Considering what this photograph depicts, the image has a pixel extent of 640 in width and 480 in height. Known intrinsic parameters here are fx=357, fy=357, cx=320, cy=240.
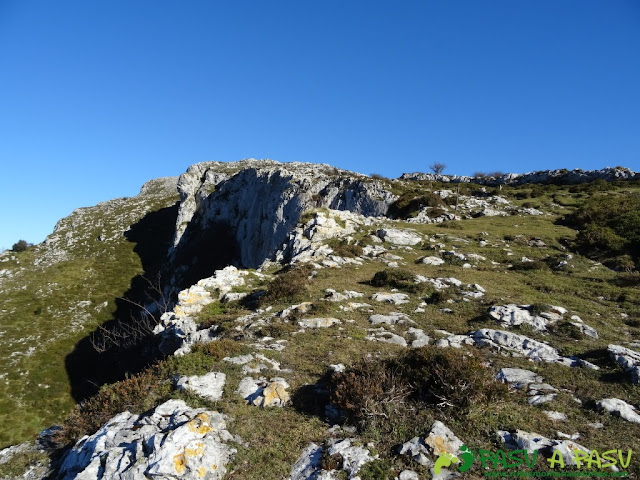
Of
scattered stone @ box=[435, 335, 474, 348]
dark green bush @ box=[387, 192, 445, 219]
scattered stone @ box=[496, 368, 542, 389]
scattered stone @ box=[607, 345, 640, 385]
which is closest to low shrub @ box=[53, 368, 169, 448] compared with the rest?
scattered stone @ box=[435, 335, 474, 348]

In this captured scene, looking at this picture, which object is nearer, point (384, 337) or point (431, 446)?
point (431, 446)

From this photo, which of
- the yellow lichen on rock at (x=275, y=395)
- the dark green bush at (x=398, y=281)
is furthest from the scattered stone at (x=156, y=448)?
the dark green bush at (x=398, y=281)

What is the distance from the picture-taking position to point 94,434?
7984 mm

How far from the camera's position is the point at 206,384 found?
9.70 metres

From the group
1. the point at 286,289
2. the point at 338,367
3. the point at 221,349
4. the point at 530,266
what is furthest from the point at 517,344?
the point at 530,266

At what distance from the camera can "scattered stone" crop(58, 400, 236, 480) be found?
22.4 ft

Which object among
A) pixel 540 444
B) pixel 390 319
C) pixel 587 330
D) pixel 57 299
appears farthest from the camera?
pixel 57 299

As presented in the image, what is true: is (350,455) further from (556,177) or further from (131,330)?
(556,177)

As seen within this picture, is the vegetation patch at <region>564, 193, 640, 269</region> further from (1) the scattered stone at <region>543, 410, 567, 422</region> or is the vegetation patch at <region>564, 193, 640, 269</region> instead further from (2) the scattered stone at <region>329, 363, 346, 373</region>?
(2) the scattered stone at <region>329, 363, 346, 373</region>

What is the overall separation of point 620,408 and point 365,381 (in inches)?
237

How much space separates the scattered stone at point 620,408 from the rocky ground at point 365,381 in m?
0.03

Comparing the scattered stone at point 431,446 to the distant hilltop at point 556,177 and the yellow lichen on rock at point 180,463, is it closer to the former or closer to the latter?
the yellow lichen on rock at point 180,463

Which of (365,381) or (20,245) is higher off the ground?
(20,245)

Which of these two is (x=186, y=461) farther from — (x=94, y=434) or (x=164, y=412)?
(x=94, y=434)
